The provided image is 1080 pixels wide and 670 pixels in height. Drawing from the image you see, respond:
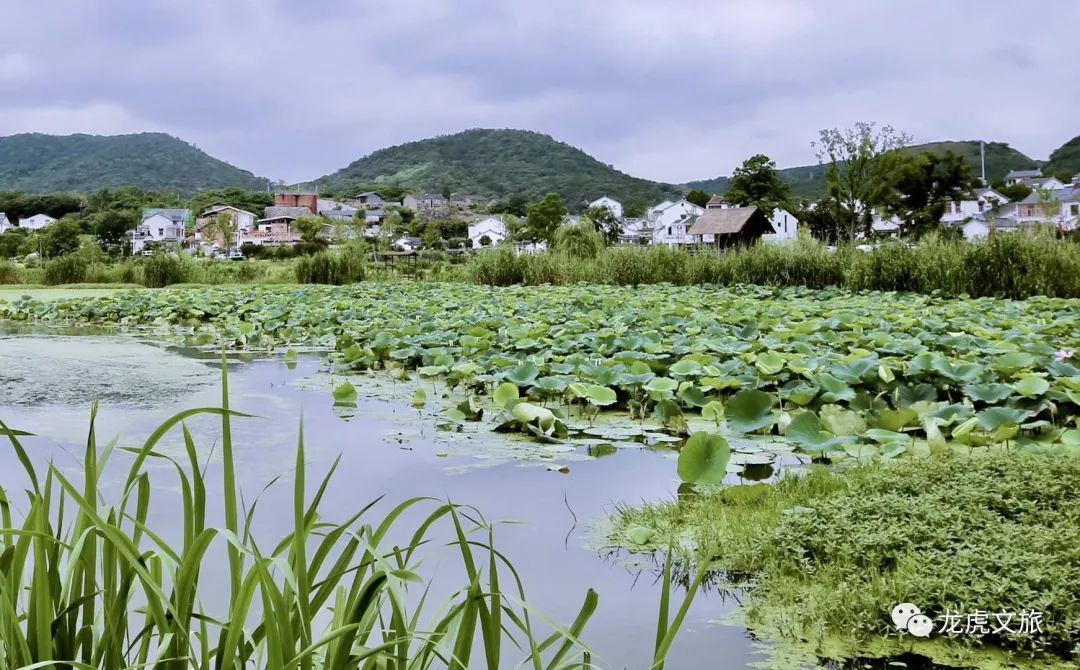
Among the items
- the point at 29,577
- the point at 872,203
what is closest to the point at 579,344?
the point at 29,577

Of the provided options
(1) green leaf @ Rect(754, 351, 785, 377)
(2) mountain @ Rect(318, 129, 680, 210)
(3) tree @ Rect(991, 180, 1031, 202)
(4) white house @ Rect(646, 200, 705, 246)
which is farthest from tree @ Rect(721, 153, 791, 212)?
(1) green leaf @ Rect(754, 351, 785, 377)

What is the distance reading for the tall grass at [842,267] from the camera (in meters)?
8.30

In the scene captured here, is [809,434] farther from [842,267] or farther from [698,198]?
[698,198]

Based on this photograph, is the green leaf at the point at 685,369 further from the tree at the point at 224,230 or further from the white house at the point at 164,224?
the white house at the point at 164,224

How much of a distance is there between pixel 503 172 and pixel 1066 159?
48311 mm

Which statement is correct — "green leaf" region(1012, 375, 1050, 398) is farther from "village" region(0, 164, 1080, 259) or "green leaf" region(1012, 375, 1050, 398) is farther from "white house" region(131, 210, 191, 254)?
"white house" region(131, 210, 191, 254)

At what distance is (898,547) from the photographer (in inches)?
70.0

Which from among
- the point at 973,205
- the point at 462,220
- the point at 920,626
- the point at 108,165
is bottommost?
the point at 920,626

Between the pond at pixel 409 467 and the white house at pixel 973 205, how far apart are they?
3714 cm

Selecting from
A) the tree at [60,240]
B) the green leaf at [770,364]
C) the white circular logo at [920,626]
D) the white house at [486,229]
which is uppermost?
the white house at [486,229]

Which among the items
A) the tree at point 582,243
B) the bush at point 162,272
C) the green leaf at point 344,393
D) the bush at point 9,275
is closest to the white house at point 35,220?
the bush at point 9,275

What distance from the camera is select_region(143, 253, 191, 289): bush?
15984mm

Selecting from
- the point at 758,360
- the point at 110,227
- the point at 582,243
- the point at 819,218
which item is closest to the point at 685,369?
the point at 758,360

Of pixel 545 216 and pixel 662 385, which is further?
pixel 545 216
